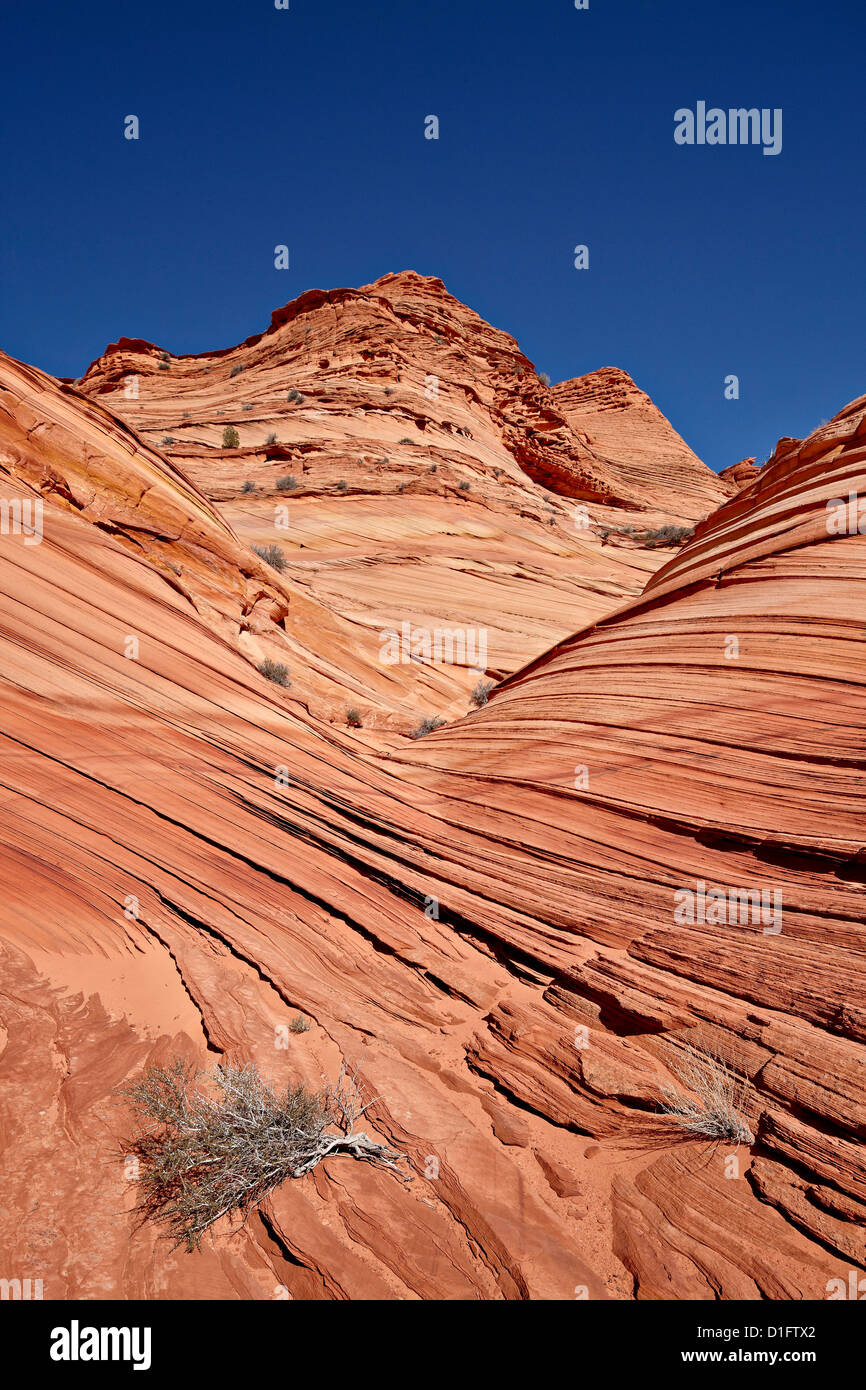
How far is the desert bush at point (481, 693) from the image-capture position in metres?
12.9

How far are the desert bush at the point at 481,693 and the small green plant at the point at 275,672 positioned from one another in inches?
187

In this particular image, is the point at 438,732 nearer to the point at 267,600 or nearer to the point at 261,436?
the point at 267,600

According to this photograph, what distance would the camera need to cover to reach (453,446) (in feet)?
99.5

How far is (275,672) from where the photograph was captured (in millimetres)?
8641

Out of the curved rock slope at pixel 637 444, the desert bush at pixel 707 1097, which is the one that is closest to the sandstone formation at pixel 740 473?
the curved rock slope at pixel 637 444

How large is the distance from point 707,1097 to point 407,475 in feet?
74.3

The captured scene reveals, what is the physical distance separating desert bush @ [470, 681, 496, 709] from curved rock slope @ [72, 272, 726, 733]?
0.27 metres

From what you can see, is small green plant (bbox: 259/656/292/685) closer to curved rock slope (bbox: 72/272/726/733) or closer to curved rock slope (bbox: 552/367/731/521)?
curved rock slope (bbox: 72/272/726/733)

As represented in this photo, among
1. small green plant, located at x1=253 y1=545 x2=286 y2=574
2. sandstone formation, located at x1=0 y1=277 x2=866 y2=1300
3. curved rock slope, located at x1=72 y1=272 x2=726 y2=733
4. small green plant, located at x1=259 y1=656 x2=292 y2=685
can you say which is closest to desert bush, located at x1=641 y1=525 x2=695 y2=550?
curved rock slope, located at x1=72 y1=272 x2=726 y2=733

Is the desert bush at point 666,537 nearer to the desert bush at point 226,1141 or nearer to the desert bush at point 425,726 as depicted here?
the desert bush at point 425,726

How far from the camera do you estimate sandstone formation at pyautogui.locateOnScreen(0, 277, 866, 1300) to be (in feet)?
9.77
